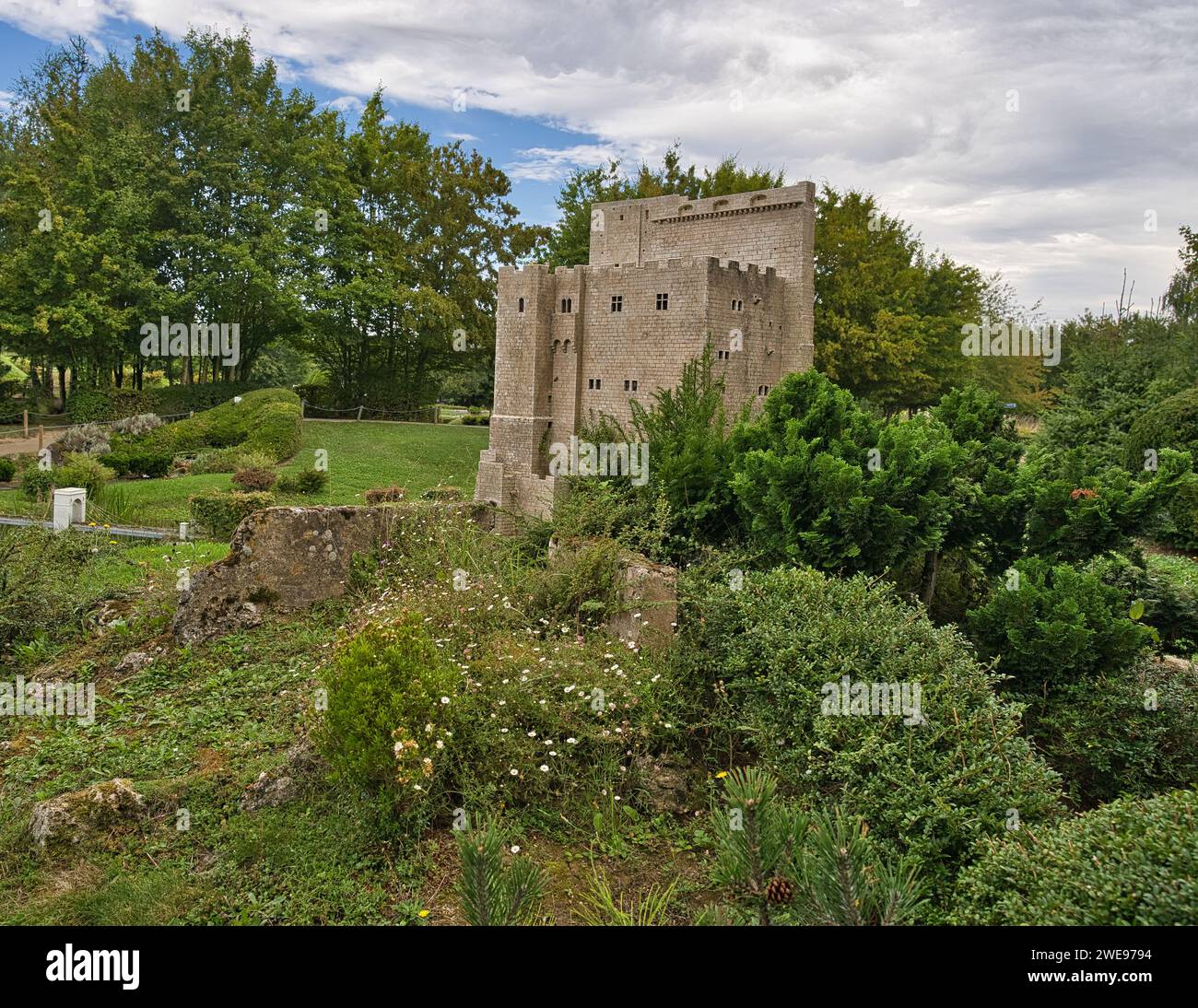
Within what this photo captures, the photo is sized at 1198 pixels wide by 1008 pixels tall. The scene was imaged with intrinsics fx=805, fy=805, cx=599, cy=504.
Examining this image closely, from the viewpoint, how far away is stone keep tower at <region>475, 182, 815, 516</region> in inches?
773

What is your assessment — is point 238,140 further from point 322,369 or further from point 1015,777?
point 1015,777

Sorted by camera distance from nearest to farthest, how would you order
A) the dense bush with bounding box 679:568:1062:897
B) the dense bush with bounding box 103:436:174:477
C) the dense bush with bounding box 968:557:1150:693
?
the dense bush with bounding box 679:568:1062:897
the dense bush with bounding box 968:557:1150:693
the dense bush with bounding box 103:436:174:477

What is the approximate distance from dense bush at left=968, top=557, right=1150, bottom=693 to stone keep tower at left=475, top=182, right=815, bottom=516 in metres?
11.3

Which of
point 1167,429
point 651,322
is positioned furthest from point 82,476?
point 1167,429

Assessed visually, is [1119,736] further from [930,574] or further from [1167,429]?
[1167,429]

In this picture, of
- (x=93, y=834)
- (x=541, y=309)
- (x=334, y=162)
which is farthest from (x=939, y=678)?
(x=334, y=162)

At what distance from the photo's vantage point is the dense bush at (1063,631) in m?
8.54

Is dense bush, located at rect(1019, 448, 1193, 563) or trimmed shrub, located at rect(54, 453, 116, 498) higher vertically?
dense bush, located at rect(1019, 448, 1193, 563)

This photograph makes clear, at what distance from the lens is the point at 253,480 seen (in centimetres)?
2177

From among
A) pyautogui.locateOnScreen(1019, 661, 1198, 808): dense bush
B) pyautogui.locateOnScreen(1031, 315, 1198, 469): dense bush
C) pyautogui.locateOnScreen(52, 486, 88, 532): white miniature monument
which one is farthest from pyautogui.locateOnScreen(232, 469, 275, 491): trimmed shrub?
pyautogui.locateOnScreen(1031, 315, 1198, 469): dense bush

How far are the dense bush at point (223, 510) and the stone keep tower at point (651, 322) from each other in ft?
18.6

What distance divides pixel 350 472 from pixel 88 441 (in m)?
8.07

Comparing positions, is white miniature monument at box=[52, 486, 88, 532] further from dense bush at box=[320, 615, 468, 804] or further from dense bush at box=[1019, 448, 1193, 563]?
dense bush at box=[1019, 448, 1193, 563]

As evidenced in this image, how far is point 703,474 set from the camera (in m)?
11.2
